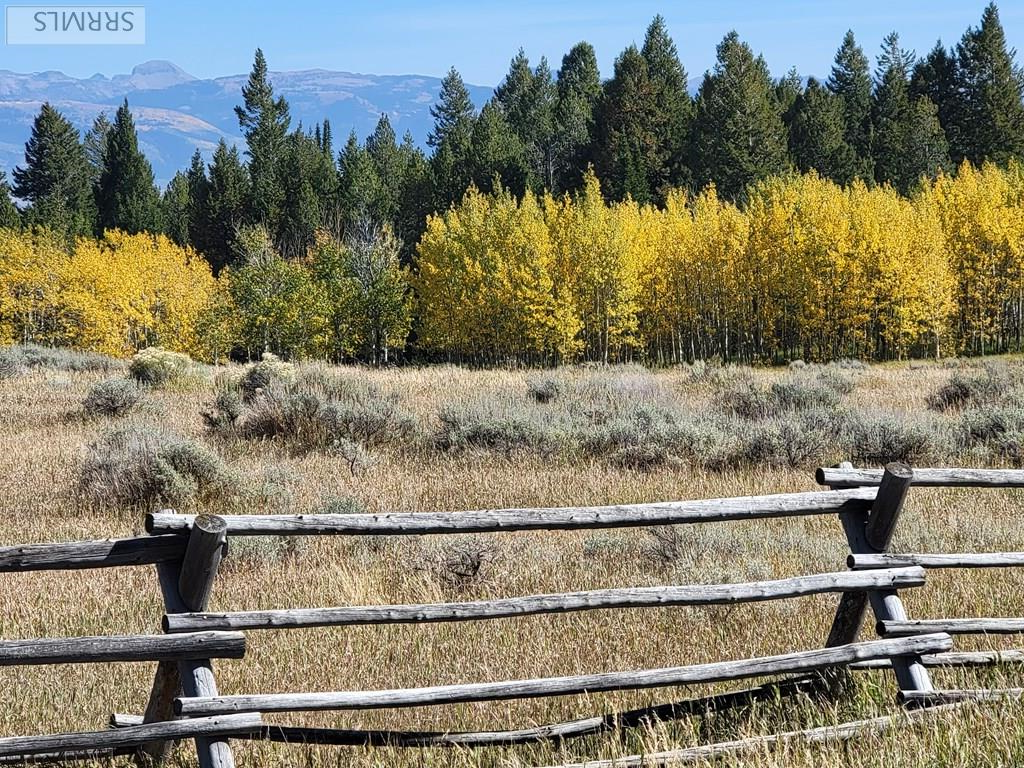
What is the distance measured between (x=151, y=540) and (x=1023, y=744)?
11.7 ft

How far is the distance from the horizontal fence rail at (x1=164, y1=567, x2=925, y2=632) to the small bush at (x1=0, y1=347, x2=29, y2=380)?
24.1 metres

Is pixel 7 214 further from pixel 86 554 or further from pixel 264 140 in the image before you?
pixel 86 554

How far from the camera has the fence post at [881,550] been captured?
4801 mm

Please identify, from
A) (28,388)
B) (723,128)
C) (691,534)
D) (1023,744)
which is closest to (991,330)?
(723,128)

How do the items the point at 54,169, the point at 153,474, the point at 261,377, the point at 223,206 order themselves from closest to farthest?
the point at 153,474
the point at 261,377
the point at 223,206
the point at 54,169

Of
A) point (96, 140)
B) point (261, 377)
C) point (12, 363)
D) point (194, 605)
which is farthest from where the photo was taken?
point (96, 140)

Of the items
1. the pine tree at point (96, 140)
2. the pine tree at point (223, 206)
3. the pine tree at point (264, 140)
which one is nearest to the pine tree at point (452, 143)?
the pine tree at point (264, 140)

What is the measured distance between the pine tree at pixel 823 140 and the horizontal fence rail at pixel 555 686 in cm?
6162

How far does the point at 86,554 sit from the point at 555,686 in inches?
80.5

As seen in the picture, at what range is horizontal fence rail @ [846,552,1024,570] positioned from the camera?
4891mm

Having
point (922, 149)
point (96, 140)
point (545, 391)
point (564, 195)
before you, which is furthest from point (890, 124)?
point (96, 140)

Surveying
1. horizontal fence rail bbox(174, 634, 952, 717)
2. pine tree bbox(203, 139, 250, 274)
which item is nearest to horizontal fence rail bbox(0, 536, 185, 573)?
horizontal fence rail bbox(174, 634, 952, 717)

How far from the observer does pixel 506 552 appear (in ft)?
27.0

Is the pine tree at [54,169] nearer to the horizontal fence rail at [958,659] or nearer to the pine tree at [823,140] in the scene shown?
the pine tree at [823,140]
